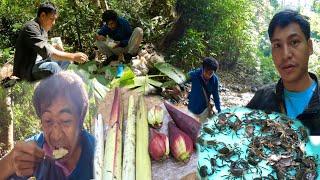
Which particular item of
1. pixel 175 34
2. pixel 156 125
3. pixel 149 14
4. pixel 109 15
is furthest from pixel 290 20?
pixel 149 14

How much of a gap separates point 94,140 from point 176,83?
18.4 inches

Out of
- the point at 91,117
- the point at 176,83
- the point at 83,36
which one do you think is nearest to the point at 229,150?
the point at 91,117

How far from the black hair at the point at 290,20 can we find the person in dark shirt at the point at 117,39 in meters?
0.90

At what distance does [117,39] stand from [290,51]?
4.73 ft

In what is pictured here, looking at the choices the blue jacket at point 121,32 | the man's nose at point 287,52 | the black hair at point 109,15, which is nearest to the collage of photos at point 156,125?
the man's nose at point 287,52

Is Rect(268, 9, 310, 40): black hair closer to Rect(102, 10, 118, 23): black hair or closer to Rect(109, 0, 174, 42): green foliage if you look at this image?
Rect(109, 0, 174, 42): green foliage

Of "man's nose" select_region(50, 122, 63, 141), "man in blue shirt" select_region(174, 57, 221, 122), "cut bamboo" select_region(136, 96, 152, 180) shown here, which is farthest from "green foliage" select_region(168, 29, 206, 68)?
"man's nose" select_region(50, 122, 63, 141)

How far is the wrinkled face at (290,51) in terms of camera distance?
3.60 feet

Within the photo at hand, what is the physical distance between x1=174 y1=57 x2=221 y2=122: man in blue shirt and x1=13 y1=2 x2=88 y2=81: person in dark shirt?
0.54 meters

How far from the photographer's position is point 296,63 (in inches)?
43.6

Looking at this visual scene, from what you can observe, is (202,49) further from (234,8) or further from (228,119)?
(228,119)

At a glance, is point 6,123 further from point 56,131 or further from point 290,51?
point 290,51

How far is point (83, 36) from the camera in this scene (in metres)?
2.63

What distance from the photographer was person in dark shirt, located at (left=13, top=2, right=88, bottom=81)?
1.75 meters
